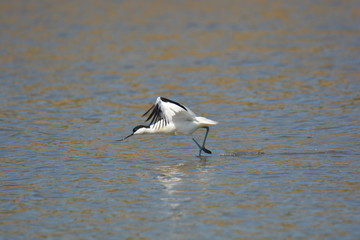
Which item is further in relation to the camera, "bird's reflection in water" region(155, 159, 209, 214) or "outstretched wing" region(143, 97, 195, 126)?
"outstretched wing" region(143, 97, 195, 126)

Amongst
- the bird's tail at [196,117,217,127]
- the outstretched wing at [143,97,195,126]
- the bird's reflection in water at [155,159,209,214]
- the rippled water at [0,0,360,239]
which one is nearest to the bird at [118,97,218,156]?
the bird's tail at [196,117,217,127]

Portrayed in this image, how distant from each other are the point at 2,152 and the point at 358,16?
1568 cm

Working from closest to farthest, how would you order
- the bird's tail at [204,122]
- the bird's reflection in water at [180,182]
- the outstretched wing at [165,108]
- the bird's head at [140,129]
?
the bird's reflection in water at [180,182], the outstretched wing at [165,108], the bird's tail at [204,122], the bird's head at [140,129]

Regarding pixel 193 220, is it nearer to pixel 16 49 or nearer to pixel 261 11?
pixel 16 49

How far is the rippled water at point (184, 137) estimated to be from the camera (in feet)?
23.1

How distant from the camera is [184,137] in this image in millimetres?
11336

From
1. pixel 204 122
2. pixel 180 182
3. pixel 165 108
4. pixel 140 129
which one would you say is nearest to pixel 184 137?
pixel 140 129

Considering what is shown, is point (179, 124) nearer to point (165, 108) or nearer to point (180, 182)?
point (165, 108)

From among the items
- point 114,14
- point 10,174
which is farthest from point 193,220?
point 114,14

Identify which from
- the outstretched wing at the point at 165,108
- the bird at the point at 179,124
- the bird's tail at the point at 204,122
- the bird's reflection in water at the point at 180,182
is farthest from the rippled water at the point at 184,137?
the outstretched wing at the point at 165,108

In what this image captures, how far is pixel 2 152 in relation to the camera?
1022 centimetres

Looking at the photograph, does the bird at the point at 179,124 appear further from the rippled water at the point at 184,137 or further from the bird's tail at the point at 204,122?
the rippled water at the point at 184,137

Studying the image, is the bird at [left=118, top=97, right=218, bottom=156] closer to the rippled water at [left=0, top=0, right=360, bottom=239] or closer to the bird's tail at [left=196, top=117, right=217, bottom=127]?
the bird's tail at [left=196, top=117, right=217, bottom=127]

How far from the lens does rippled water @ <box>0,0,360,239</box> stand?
7.04 m
